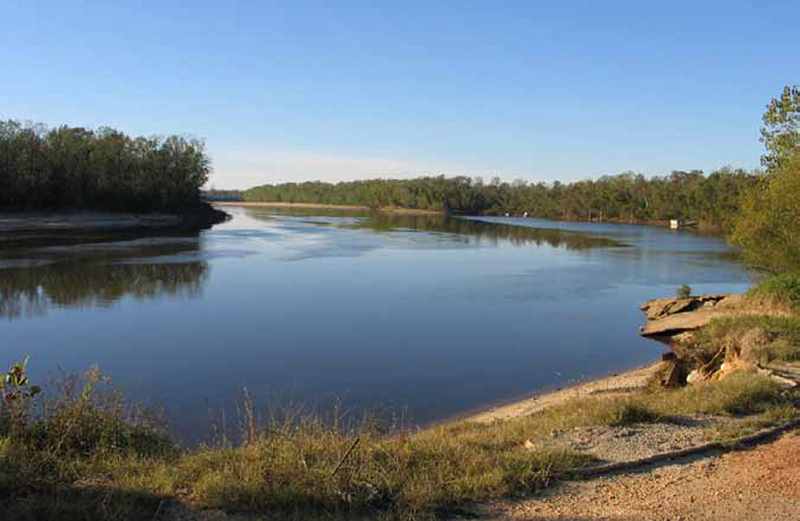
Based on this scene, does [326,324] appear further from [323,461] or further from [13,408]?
[323,461]

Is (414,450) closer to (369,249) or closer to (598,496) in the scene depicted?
(598,496)

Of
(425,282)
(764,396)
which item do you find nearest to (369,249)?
(425,282)

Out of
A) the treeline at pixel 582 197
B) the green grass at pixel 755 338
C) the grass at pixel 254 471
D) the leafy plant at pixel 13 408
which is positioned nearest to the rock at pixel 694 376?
the green grass at pixel 755 338

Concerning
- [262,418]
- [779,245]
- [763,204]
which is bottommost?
[262,418]

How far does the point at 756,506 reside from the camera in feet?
14.5

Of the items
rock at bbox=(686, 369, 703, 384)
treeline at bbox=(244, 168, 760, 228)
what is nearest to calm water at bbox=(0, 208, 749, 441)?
rock at bbox=(686, 369, 703, 384)

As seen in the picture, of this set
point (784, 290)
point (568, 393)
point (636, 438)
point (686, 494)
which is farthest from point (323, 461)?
point (784, 290)

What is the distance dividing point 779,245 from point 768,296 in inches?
124

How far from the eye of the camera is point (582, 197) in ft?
343

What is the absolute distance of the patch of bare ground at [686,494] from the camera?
428 centimetres

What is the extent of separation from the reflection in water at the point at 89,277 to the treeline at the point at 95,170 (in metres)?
17.4

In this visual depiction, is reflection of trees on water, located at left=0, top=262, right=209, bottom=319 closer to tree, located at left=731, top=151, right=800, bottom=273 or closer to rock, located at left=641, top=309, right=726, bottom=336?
rock, located at left=641, top=309, right=726, bottom=336

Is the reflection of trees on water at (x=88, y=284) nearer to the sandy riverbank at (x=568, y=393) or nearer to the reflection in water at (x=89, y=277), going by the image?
the reflection in water at (x=89, y=277)

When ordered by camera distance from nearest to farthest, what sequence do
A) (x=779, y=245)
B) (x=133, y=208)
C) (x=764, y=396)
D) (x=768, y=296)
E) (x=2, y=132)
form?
(x=764, y=396) → (x=768, y=296) → (x=779, y=245) → (x=2, y=132) → (x=133, y=208)
